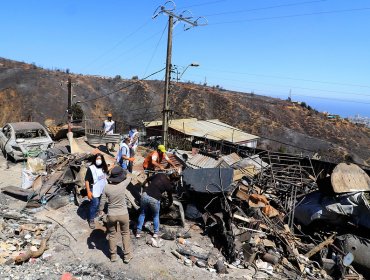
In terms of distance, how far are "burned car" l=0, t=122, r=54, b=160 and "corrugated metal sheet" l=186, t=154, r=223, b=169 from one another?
6.51 metres

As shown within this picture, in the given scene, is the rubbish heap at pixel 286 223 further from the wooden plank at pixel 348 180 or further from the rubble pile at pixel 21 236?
the rubble pile at pixel 21 236

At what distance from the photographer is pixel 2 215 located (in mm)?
8344

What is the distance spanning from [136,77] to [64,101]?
1802 centimetres

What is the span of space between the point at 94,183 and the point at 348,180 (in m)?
6.67

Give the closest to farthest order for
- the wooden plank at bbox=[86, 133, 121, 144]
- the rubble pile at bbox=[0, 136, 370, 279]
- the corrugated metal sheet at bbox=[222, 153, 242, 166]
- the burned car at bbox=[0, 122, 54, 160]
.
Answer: the rubble pile at bbox=[0, 136, 370, 279]
the corrugated metal sheet at bbox=[222, 153, 242, 166]
the burned car at bbox=[0, 122, 54, 160]
the wooden plank at bbox=[86, 133, 121, 144]

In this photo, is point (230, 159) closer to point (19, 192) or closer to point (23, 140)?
point (19, 192)

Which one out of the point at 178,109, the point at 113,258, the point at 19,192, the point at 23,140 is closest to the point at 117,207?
the point at 113,258

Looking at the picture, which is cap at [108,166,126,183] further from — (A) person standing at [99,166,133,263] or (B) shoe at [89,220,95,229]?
(B) shoe at [89,220,95,229]

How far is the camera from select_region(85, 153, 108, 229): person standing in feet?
25.3

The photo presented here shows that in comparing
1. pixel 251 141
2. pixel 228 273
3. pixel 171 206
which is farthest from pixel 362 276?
pixel 251 141

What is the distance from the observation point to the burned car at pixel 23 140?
13469 mm

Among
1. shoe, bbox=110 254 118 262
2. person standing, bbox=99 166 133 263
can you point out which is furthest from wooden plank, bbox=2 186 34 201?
person standing, bbox=99 166 133 263

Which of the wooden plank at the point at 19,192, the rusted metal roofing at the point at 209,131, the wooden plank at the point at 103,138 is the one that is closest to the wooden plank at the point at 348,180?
the wooden plank at the point at 19,192

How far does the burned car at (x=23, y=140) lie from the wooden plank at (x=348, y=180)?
10.9 m
